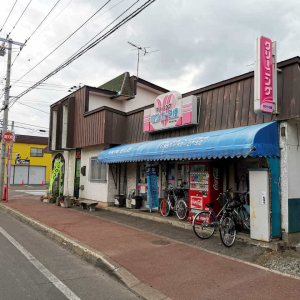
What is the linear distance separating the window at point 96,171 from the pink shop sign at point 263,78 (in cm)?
869

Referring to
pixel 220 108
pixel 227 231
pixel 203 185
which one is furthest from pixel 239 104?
pixel 227 231

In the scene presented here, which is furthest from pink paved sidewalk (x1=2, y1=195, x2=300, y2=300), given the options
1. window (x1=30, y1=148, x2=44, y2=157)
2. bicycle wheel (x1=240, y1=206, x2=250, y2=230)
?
window (x1=30, y1=148, x2=44, y2=157)

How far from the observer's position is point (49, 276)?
198 inches

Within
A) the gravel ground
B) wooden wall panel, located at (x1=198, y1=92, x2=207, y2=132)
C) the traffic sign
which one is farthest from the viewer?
the traffic sign

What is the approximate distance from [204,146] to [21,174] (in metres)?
38.1

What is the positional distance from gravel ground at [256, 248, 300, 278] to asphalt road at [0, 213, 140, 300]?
2730 millimetres

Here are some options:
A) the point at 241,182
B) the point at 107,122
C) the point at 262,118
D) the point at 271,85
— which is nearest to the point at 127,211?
the point at 107,122

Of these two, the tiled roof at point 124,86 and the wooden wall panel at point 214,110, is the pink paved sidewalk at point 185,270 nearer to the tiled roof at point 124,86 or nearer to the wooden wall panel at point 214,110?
the wooden wall panel at point 214,110

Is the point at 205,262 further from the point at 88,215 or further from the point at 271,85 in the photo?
the point at 88,215

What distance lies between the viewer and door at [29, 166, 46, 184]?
135ft

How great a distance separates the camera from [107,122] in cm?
1261

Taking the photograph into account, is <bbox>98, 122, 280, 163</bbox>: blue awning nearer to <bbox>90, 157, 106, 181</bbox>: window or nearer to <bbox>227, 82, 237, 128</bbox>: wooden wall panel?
<bbox>227, 82, 237, 128</bbox>: wooden wall panel

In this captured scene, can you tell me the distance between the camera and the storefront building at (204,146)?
21.8ft

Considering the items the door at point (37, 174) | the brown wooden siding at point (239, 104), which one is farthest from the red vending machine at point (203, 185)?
the door at point (37, 174)
